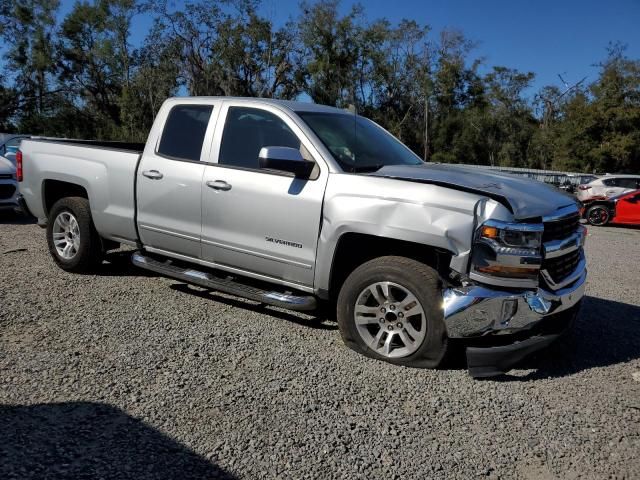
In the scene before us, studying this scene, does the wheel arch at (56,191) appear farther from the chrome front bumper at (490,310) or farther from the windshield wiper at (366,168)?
the chrome front bumper at (490,310)

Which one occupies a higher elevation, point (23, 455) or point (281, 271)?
point (281, 271)

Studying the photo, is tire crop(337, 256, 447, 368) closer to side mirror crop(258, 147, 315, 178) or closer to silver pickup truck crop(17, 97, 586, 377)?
silver pickup truck crop(17, 97, 586, 377)

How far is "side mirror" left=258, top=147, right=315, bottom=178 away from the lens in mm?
4195

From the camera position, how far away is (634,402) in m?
3.67

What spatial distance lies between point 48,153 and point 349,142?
354 centimetres

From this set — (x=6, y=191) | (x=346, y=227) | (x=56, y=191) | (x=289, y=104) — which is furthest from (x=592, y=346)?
(x=6, y=191)

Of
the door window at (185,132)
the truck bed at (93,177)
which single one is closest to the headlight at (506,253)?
the door window at (185,132)

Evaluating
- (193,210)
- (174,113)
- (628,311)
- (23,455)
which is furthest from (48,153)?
(628,311)

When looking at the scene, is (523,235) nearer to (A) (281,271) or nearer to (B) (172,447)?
(A) (281,271)

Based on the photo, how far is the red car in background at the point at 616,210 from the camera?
15562 mm

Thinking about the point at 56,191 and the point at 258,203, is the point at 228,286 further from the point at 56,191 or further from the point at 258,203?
the point at 56,191

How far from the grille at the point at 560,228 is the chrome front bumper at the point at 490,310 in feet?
1.25

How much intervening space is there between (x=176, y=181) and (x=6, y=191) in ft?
22.8

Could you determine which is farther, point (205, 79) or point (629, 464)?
point (205, 79)
